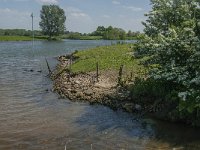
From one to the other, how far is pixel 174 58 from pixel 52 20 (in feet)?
528

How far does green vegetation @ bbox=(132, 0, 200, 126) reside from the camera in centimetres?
2084

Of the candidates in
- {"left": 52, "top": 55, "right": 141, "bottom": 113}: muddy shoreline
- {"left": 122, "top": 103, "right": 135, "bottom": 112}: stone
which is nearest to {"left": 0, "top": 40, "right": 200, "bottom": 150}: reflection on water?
{"left": 122, "top": 103, "right": 135, "bottom": 112}: stone

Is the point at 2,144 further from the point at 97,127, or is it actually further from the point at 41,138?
the point at 97,127

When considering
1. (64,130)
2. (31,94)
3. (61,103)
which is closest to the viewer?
(64,130)

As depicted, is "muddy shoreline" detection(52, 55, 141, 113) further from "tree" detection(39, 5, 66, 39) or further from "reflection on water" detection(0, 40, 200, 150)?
"tree" detection(39, 5, 66, 39)

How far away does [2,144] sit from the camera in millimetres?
19938

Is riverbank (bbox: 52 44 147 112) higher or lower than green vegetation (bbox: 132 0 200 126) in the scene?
lower

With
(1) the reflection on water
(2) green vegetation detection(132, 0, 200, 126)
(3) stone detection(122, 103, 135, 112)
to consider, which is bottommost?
(1) the reflection on water

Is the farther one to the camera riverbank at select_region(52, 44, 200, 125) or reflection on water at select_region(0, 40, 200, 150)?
riverbank at select_region(52, 44, 200, 125)

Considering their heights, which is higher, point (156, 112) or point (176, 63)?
point (176, 63)

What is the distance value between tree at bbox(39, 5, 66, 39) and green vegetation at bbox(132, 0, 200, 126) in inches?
6102

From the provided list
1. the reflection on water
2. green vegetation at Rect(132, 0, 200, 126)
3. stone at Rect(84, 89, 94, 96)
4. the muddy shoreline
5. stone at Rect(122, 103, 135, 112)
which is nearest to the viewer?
the reflection on water

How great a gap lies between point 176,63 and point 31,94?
50.4 ft

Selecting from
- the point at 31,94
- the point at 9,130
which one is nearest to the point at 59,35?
the point at 31,94
